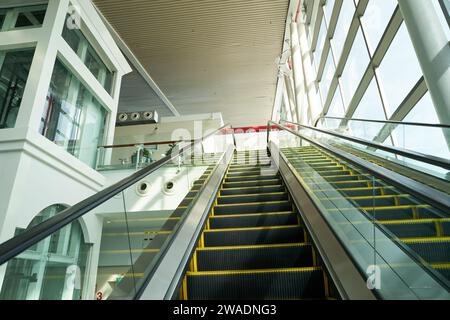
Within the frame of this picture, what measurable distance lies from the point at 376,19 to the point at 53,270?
22.9ft

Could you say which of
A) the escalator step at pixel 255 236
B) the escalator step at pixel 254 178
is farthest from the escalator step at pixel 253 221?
the escalator step at pixel 254 178

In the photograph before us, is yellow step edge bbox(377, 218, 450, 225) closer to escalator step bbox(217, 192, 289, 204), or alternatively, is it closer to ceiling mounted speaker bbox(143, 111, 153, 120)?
escalator step bbox(217, 192, 289, 204)

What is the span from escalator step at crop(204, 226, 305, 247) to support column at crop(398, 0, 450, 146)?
2.22 metres

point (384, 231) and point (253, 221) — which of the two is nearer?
point (384, 231)

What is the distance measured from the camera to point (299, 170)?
428 centimetres

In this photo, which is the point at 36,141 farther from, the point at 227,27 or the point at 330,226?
the point at 227,27

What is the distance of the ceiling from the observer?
10344mm

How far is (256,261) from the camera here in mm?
2697

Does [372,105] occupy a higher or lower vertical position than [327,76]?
lower

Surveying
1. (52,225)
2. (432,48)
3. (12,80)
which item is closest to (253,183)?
(432,48)

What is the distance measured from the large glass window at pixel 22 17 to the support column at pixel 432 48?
6.58m

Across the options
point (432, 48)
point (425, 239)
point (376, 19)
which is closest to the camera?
point (425, 239)

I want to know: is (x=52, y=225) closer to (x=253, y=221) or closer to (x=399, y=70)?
(x=253, y=221)
